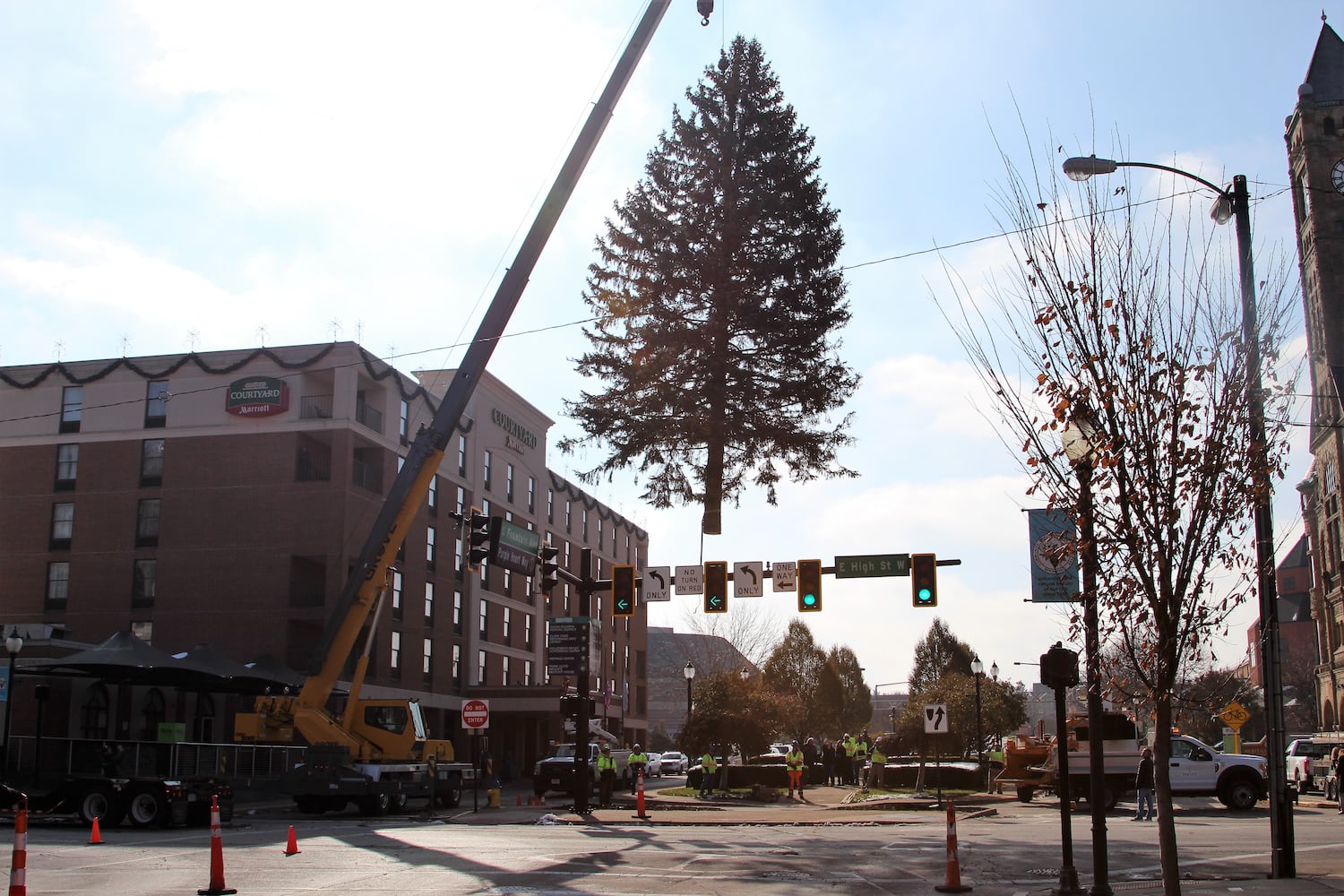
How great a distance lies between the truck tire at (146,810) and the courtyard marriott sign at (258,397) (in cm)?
2687

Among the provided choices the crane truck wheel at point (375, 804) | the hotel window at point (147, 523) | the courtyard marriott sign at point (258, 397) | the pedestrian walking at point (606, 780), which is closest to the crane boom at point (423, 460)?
the crane truck wheel at point (375, 804)

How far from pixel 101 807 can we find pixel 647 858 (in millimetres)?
13424

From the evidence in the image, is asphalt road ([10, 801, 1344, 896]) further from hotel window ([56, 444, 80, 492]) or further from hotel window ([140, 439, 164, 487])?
hotel window ([56, 444, 80, 492])

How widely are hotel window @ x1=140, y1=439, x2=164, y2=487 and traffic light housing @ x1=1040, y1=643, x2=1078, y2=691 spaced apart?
45.5 m

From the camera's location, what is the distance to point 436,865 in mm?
16266

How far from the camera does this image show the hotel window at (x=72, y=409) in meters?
52.1

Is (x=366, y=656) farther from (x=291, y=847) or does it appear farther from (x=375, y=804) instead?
(x=291, y=847)

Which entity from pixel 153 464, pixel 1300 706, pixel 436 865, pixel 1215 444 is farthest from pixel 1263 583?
pixel 1300 706

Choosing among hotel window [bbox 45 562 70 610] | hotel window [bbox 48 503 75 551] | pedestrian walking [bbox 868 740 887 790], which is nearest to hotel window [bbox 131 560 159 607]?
hotel window [bbox 45 562 70 610]

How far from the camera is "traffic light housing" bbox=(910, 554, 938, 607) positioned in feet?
87.4

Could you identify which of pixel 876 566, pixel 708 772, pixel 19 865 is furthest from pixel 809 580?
pixel 19 865

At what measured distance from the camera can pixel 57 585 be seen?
51.0 metres

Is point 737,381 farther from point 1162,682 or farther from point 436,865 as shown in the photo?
point 1162,682

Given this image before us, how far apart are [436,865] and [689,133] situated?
74.7 ft
